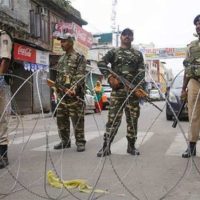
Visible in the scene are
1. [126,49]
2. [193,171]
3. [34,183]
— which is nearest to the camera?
[34,183]

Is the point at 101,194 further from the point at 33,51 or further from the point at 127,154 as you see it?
the point at 33,51

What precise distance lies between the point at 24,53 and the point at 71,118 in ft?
45.3

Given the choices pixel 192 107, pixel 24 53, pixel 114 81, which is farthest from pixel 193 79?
pixel 24 53

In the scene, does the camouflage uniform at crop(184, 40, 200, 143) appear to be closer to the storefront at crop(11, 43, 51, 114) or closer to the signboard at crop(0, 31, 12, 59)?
the signboard at crop(0, 31, 12, 59)

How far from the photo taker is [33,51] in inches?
853

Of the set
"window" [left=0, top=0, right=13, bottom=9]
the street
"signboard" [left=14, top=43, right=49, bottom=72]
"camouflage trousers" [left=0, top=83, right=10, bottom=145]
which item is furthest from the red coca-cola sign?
"camouflage trousers" [left=0, top=83, right=10, bottom=145]

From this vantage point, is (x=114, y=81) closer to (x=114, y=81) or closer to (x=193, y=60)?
(x=114, y=81)

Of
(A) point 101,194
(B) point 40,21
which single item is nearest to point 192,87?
(A) point 101,194

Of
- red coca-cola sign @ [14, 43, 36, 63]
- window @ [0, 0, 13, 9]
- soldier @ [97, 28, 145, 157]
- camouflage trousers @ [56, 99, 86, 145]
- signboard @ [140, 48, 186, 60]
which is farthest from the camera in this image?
signboard @ [140, 48, 186, 60]

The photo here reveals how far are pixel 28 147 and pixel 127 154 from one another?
1.77 meters

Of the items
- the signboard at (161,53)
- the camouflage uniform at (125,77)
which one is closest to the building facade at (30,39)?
the camouflage uniform at (125,77)

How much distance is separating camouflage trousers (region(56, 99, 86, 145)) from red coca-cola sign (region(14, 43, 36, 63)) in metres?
12.5

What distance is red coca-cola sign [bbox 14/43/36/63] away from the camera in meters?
19.5

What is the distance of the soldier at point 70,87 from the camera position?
6.83 m
